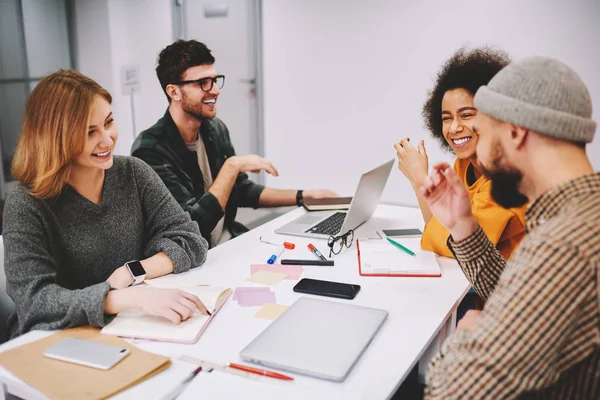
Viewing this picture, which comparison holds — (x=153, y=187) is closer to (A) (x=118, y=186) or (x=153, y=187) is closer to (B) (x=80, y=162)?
(A) (x=118, y=186)

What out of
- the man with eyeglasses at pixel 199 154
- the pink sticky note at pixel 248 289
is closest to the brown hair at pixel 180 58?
the man with eyeglasses at pixel 199 154

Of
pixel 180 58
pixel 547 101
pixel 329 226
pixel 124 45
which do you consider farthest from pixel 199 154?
pixel 124 45

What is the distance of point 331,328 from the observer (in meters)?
1.15

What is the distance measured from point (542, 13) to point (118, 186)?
295 centimetres

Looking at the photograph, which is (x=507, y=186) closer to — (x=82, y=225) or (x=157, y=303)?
(x=157, y=303)

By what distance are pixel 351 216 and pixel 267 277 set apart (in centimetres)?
45

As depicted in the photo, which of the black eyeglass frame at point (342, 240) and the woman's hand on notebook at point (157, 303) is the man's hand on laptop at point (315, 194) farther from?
the woman's hand on notebook at point (157, 303)

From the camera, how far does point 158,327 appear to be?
1170 millimetres

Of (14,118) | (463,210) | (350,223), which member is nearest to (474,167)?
(350,223)

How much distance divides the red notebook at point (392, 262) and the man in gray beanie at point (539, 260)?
546mm

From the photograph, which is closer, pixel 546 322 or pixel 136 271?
pixel 546 322

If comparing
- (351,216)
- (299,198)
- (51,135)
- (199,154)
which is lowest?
(299,198)

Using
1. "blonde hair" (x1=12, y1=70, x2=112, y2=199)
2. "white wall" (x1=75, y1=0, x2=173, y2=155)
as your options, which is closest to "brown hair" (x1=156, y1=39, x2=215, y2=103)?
"blonde hair" (x1=12, y1=70, x2=112, y2=199)

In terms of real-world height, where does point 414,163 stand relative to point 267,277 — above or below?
above
